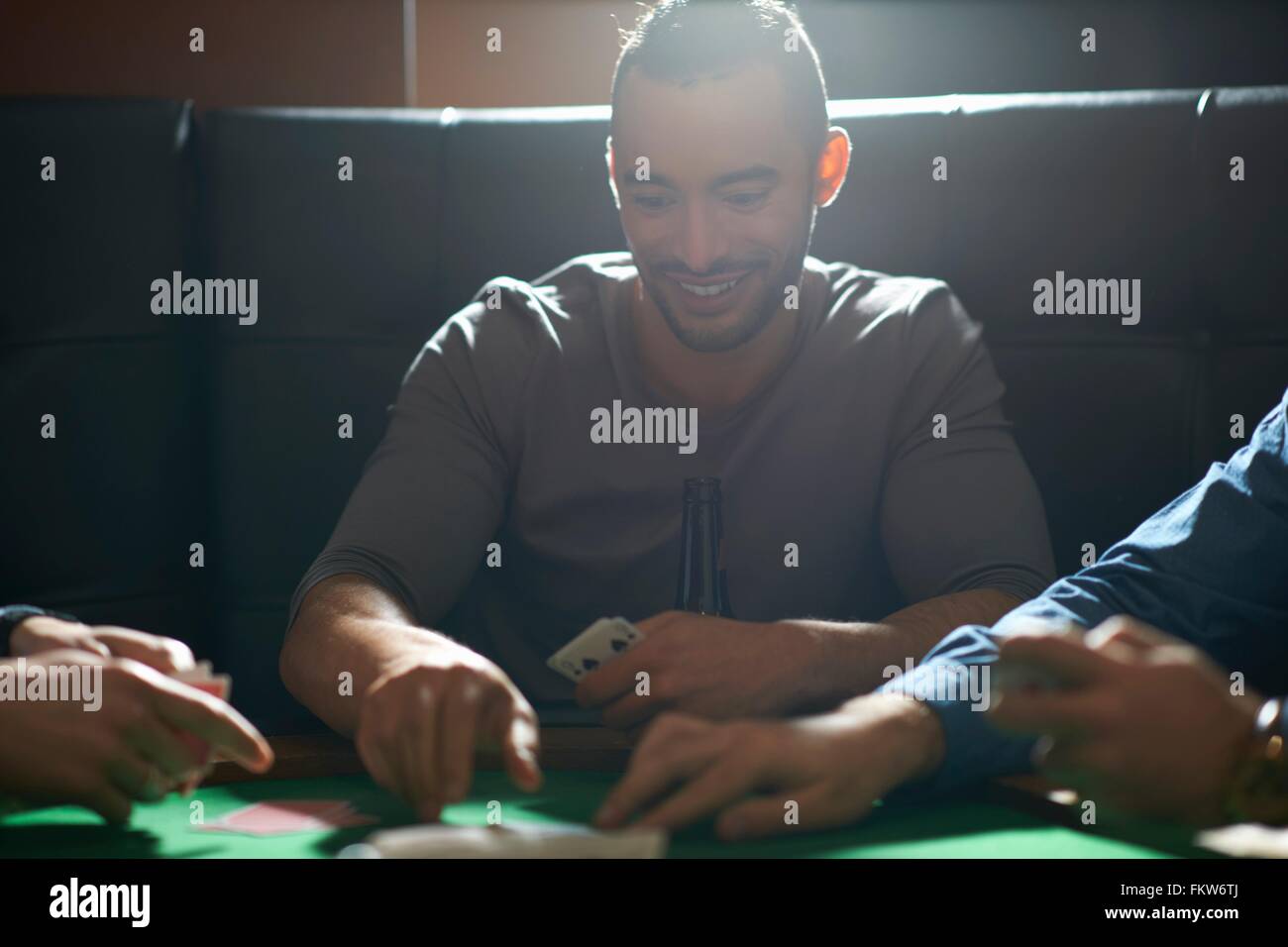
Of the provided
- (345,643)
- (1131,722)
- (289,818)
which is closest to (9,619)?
(345,643)

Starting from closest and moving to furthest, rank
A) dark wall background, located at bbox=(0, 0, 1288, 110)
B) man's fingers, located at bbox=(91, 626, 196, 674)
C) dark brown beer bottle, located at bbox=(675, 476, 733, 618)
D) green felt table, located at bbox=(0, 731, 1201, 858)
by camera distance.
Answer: green felt table, located at bbox=(0, 731, 1201, 858)
man's fingers, located at bbox=(91, 626, 196, 674)
dark brown beer bottle, located at bbox=(675, 476, 733, 618)
dark wall background, located at bbox=(0, 0, 1288, 110)

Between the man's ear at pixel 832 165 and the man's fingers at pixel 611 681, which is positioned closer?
the man's fingers at pixel 611 681

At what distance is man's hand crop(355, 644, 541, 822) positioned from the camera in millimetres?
1039

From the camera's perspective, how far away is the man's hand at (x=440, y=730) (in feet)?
3.41

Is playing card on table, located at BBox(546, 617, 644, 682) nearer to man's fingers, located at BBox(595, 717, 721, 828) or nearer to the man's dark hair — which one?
man's fingers, located at BBox(595, 717, 721, 828)

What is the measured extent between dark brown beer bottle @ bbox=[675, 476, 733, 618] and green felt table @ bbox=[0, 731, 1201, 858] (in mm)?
432

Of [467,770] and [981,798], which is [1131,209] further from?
[467,770]

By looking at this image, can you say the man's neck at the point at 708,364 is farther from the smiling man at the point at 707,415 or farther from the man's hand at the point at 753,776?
the man's hand at the point at 753,776

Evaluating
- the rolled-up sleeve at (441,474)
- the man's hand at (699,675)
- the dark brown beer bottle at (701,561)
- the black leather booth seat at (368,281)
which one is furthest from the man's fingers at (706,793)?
the black leather booth seat at (368,281)

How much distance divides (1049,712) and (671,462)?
1099mm

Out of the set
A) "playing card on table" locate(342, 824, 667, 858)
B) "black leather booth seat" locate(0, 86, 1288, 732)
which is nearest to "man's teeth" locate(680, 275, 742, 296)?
"black leather booth seat" locate(0, 86, 1288, 732)

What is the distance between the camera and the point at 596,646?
1312 mm

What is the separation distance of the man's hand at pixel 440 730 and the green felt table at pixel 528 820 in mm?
35
